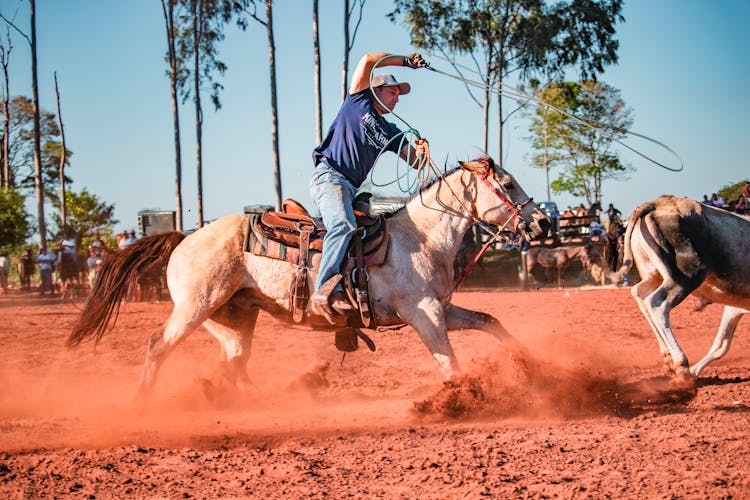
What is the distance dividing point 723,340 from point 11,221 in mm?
31529

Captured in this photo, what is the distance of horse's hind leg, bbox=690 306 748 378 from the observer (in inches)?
320

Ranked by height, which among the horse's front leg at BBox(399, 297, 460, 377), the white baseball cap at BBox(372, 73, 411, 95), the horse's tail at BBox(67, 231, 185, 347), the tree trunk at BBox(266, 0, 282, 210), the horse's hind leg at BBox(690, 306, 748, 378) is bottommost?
the horse's hind leg at BBox(690, 306, 748, 378)

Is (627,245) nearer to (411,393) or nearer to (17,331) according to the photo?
(411,393)

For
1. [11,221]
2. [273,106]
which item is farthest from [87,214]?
[273,106]

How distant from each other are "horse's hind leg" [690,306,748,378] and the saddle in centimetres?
414

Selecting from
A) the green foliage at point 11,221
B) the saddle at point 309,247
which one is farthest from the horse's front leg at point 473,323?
the green foliage at point 11,221

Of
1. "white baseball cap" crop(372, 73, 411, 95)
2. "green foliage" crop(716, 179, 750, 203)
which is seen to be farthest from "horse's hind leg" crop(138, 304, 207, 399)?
"green foliage" crop(716, 179, 750, 203)

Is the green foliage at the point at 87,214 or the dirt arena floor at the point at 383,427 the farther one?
the green foliage at the point at 87,214

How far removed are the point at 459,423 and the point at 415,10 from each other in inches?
1002

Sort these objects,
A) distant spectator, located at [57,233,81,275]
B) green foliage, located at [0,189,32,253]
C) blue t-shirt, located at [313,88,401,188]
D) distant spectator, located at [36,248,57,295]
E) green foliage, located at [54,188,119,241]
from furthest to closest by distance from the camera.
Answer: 1. green foliage, located at [54,188,119,241]
2. green foliage, located at [0,189,32,253]
3. distant spectator, located at [36,248,57,295]
4. distant spectator, located at [57,233,81,275]
5. blue t-shirt, located at [313,88,401,188]

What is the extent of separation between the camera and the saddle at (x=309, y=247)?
21.1 feet

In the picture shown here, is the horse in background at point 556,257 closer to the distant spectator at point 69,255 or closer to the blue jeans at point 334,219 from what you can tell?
the distant spectator at point 69,255

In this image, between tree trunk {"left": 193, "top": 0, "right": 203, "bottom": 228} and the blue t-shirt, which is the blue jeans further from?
tree trunk {"left": 193, "top": 0, "right": 203, "bottom": 228}

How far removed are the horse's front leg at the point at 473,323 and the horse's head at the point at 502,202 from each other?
88cm
